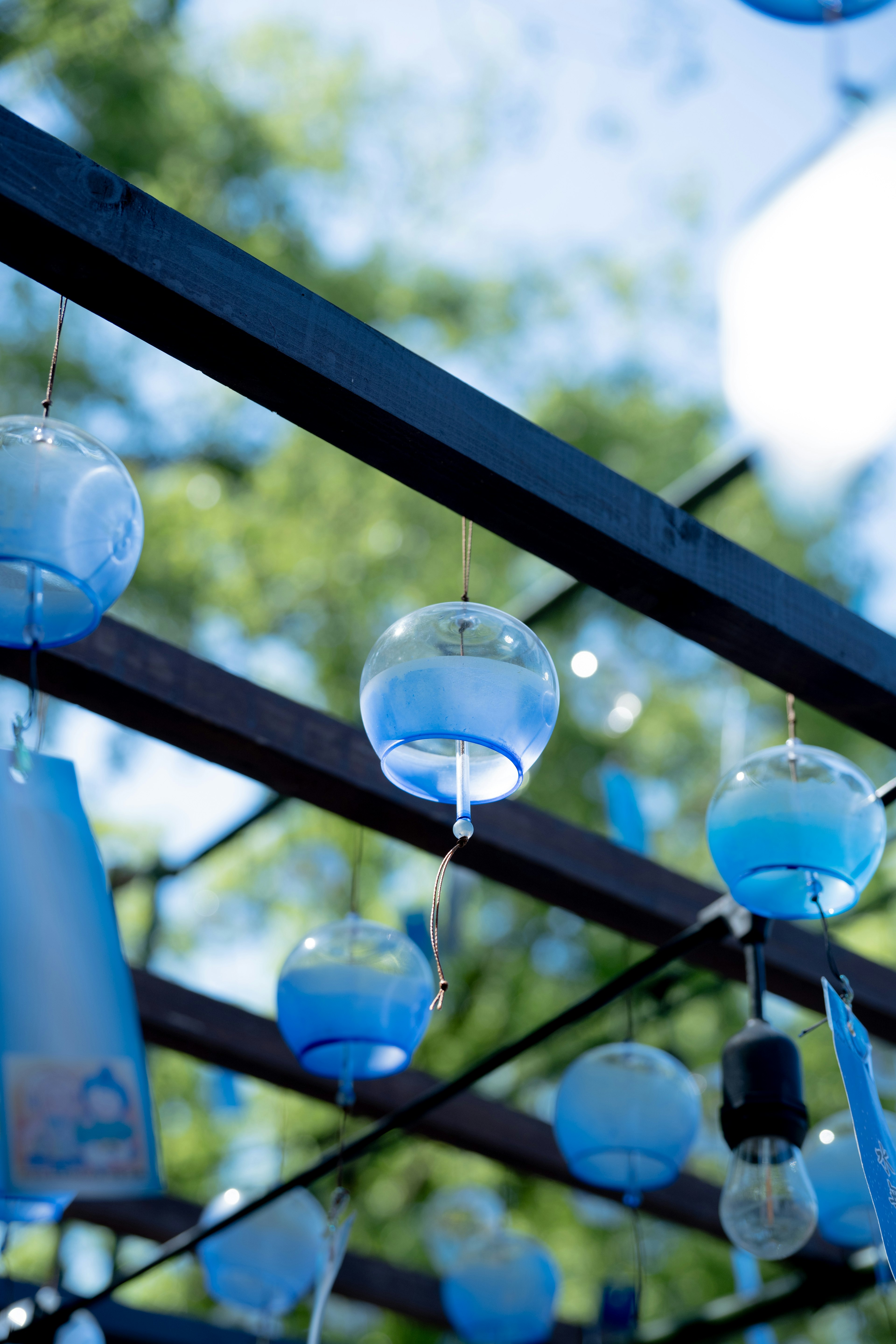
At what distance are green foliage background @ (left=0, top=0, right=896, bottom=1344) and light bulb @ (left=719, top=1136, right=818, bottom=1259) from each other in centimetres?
324

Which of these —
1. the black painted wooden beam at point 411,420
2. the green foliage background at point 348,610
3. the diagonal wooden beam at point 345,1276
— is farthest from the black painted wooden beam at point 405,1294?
the black painted wooden beam at point 411,420

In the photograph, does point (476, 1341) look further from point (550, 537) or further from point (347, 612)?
point (347, 612)

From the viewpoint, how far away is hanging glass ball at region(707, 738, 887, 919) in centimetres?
190

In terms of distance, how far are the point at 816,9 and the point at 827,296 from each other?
1.55ft

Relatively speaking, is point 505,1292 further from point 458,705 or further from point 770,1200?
point 458,705

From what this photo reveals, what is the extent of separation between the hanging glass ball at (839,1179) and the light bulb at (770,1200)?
87cm

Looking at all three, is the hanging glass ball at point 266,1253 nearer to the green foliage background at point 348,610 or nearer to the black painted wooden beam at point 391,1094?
the black painted wooden beam at point 391,1094

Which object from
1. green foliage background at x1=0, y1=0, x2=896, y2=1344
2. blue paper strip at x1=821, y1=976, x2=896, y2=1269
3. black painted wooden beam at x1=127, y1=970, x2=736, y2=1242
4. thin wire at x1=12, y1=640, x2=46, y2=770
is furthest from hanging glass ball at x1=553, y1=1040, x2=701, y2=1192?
green foliage background at x1=0, y1=0, x2=896, y2=1344

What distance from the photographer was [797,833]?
1899 mm

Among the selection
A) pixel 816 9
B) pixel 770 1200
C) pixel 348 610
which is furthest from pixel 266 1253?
pixel 348 610

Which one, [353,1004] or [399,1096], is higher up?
[399,1096]

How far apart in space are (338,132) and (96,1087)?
7.41 metres

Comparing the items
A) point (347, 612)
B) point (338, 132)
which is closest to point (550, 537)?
point (347, 612)

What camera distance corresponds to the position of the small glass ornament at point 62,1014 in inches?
43.8
